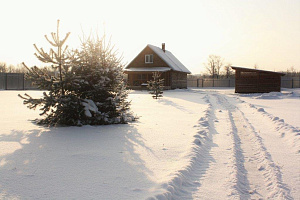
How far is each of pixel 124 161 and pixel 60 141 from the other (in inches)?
80.5

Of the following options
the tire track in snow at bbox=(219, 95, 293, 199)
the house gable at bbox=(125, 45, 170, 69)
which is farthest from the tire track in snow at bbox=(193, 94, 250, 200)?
the house gable at bbox=(125, 45, 170, 69)

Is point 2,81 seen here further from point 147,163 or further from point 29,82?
point 147,163

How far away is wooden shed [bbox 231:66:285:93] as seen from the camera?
28.5 meters

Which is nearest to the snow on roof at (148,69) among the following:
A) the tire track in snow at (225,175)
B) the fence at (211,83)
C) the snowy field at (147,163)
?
the fence at (211,83)

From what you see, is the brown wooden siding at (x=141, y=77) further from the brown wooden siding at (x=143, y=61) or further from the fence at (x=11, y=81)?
the fence at (x=11, y=81)

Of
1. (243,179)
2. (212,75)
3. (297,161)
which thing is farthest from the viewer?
(212,75)

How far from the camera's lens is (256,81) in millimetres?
28875

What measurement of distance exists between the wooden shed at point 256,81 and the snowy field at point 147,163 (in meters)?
23.6

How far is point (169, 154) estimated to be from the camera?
4.77 meters

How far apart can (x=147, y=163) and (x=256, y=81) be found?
28.0m

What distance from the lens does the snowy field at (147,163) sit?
317cm

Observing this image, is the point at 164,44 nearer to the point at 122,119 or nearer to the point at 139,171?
the point at 122,119

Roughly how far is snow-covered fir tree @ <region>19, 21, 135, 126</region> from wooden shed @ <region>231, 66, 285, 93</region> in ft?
78.0

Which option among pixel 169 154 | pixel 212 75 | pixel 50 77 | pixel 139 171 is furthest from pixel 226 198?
pixel 212 75
